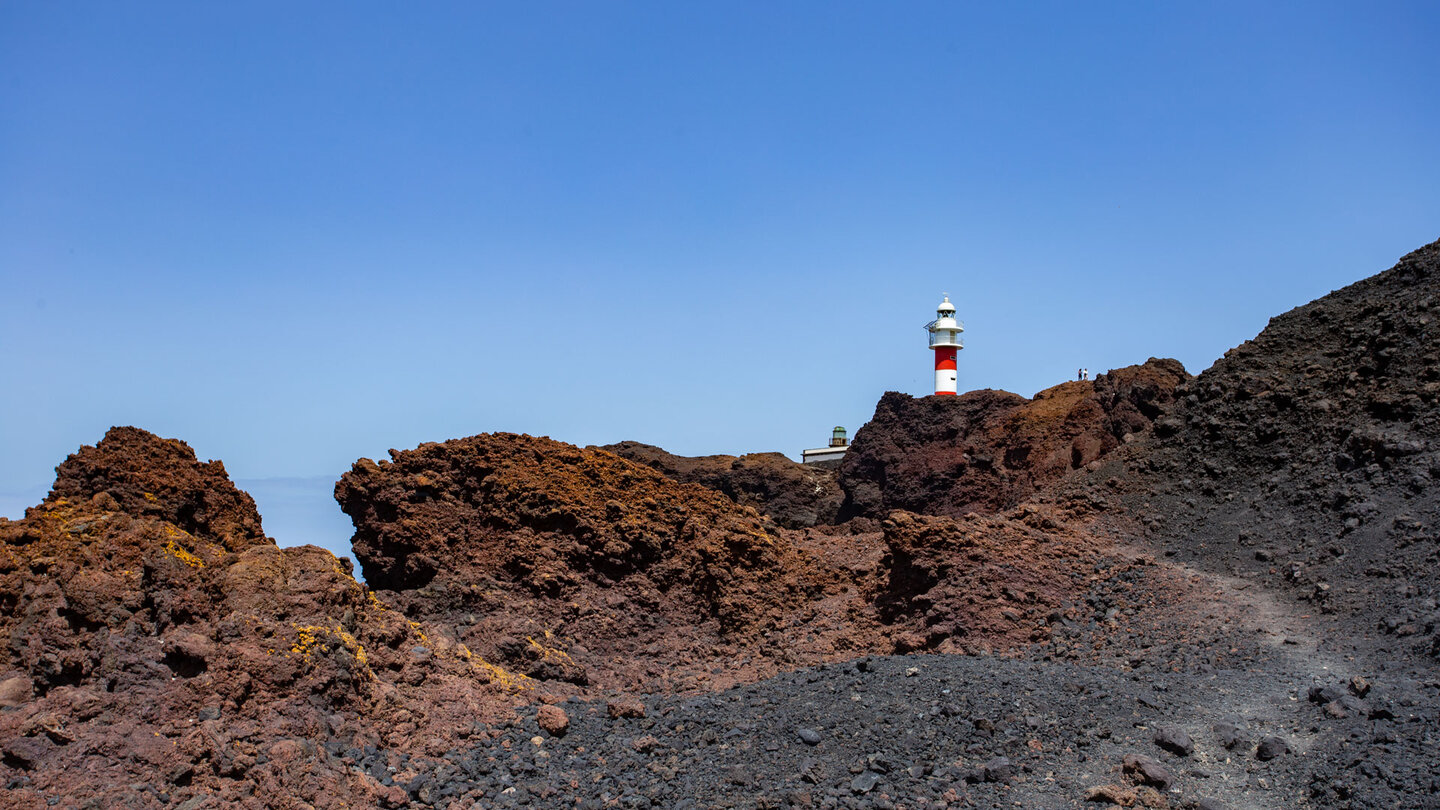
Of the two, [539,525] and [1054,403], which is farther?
[1054,403]

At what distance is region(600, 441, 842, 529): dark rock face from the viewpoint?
2775 centimetres

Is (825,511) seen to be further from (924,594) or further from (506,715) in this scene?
(506,715)

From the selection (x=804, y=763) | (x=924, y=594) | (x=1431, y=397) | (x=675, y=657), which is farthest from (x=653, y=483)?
(x=1431, y=397)

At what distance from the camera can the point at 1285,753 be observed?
342 inches

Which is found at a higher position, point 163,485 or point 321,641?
point 163,485

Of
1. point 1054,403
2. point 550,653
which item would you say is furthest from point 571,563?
point 1054,403

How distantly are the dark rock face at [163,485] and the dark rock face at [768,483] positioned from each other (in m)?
15.7

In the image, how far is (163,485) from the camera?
36.2 feet

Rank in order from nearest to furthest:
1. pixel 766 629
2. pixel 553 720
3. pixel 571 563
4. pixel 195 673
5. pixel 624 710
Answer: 1. pixel 195 673
2. pixel 553 720
3. pixel 624 710
4. pixel 571 563
5. pixel 766 629

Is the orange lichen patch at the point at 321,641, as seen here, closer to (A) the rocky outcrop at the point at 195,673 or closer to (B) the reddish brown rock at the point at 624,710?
(A) the rocky outcrop at the point at 195,673

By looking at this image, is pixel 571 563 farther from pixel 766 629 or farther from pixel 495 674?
pixel 495 674

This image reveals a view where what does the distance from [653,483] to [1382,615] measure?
7.50 meters

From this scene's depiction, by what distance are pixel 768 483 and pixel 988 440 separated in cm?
591

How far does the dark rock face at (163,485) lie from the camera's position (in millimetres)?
10633
